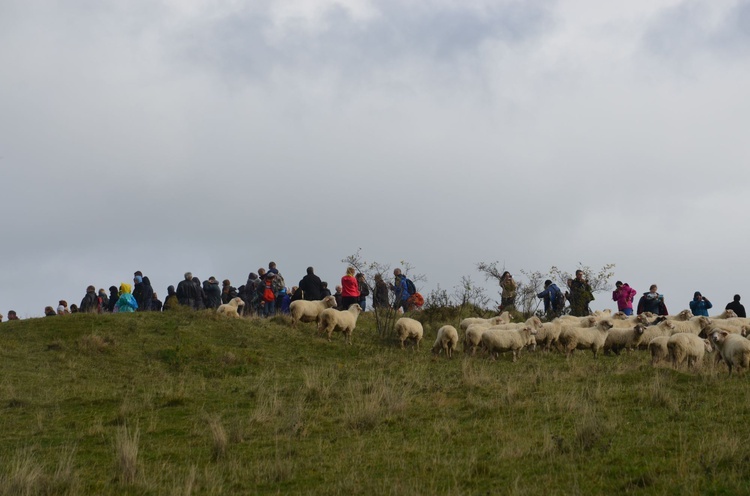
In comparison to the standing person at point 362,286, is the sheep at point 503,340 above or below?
below

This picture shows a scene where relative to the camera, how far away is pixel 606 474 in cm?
1044

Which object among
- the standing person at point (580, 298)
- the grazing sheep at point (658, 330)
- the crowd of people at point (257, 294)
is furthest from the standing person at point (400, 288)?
the grazing sheep at point (658, 330)

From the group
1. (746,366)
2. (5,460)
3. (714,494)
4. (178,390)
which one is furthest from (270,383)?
(714,494)

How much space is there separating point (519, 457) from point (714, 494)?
9.08ft

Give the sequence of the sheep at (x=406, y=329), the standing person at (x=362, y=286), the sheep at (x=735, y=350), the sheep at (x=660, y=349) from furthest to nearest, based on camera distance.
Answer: the standing person at (x=362, y=286), the sheep at (x=406, y=329), the sheep at (x=660, y=349), the sheep at (x=735, y=350)

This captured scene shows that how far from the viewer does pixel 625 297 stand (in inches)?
1283

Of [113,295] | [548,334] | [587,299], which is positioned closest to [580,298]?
[587,299]

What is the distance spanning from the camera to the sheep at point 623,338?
2464cm

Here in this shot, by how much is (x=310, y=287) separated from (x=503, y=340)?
421 inches

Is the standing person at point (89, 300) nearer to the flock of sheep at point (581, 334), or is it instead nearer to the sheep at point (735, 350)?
the flock of sheep at point (581, 334)

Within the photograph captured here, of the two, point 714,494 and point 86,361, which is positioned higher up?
point 86,361

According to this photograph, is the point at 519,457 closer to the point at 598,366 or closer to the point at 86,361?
the point at 598,366

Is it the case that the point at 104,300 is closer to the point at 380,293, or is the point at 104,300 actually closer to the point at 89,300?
the point at 89,300

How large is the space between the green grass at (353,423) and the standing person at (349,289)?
607cm
